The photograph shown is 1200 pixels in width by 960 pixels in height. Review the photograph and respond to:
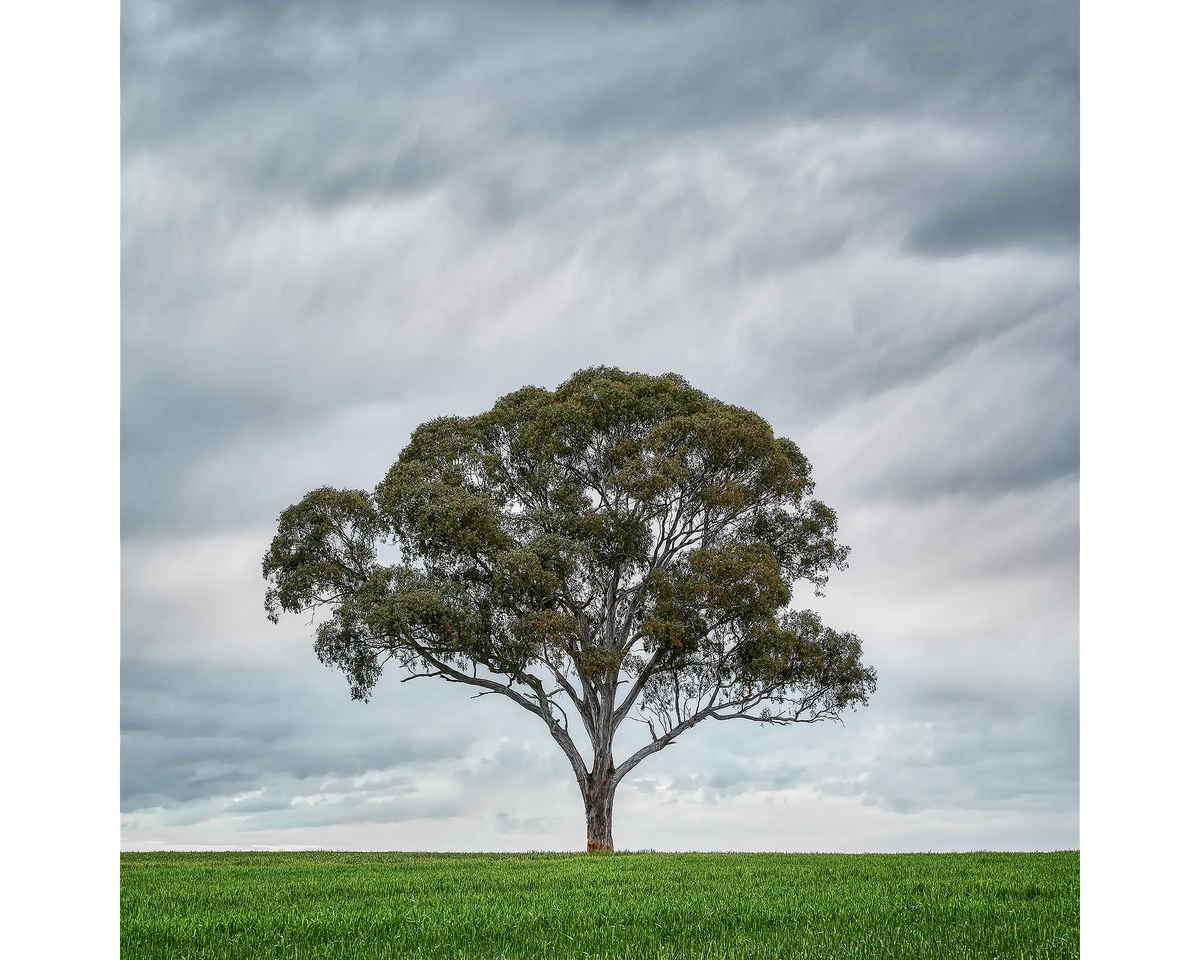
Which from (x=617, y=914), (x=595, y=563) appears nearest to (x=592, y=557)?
(x=595, y=563)

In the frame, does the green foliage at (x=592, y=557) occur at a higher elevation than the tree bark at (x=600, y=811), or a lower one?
higher

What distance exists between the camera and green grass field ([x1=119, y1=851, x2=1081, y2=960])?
25.7ft

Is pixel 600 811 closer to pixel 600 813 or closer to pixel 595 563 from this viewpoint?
pixel 600 813

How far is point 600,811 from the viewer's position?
27828 millimetres

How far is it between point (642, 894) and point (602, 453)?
63.7ft

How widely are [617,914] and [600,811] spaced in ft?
62.2

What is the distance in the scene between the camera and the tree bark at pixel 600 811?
27.7 m

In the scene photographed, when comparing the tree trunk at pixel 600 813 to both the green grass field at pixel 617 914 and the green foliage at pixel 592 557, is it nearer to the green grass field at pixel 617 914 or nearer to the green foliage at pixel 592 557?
the green foliage at pixel 592 557

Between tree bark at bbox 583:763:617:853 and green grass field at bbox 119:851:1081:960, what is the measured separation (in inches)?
496

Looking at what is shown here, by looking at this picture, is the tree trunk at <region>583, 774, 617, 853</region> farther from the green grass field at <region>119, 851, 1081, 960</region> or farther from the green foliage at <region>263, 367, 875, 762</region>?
the green grass field at <region>119, 851, 1081, 960</region>

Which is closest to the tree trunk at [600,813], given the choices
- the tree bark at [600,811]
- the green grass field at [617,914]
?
the tree bark at [600,811]

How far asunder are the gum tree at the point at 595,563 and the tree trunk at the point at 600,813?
0.18 ft
